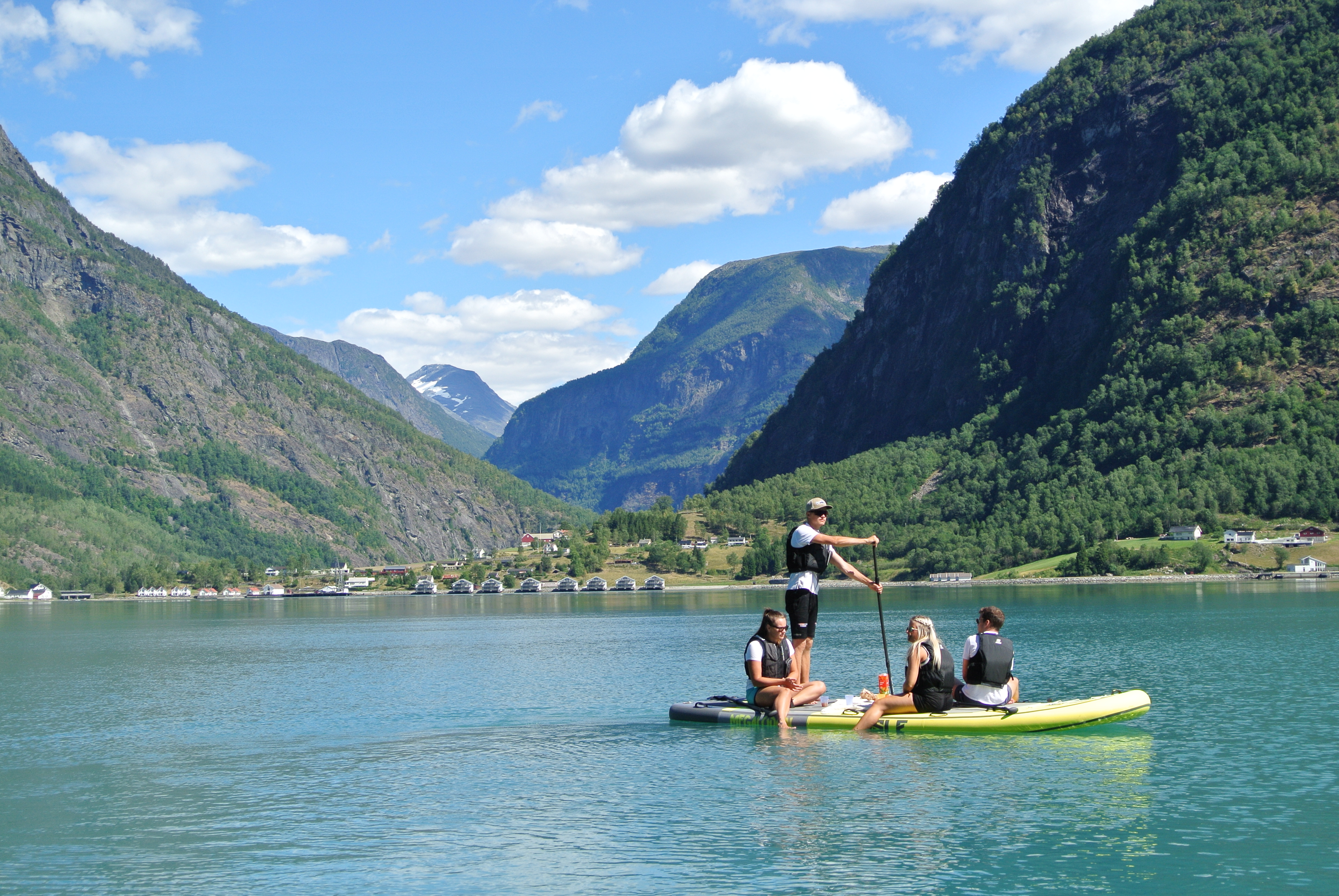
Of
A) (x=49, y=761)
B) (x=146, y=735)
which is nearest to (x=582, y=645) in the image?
(x=146, y=735)

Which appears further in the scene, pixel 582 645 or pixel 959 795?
pixel 582 645

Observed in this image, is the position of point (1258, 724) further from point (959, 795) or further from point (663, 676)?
point (663, 676)

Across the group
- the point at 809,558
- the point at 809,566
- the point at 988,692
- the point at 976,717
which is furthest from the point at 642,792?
the point at 988,692

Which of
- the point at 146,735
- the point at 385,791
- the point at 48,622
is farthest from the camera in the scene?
the point at 48,622

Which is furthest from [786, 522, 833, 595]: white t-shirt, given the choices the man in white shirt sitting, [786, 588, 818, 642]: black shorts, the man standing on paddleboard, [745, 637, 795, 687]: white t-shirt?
the man in white shirt sitting

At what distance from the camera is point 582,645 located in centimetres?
10544

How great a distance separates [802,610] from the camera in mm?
40000

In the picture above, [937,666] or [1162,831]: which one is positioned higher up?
[937,666]

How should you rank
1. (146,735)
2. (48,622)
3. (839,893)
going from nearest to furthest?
1. (839,893)
2. (146,735)
3. (48,622)

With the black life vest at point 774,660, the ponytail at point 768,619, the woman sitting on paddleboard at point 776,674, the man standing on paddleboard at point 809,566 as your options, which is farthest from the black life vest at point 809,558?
the black life vest at point 774,660

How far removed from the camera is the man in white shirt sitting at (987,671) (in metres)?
39.0

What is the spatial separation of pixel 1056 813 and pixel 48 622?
187 metres

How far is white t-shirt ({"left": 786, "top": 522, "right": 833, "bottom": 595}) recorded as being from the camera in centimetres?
3919

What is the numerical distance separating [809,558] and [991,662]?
6.64m
